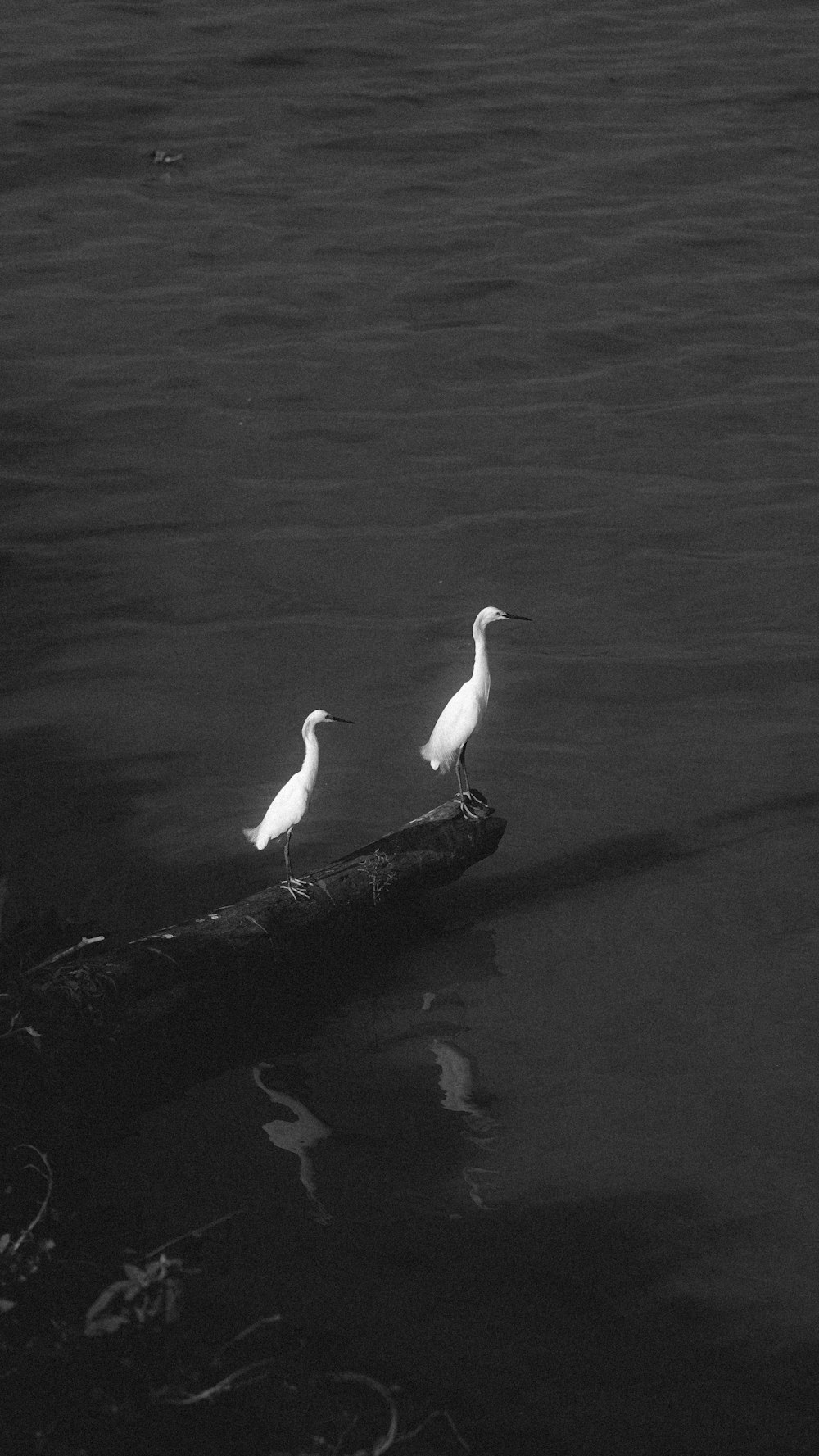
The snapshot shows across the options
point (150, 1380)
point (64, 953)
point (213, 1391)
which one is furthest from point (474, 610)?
point (213, 1391)

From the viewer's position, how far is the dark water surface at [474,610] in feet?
26.6

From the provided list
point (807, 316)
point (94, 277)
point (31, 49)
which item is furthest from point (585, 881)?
point (31, 49)

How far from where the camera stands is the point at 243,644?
45.3 feet

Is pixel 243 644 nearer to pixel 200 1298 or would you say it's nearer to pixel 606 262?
pixel 200 1298

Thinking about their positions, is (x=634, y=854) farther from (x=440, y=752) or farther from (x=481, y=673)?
(x=481, y=673)

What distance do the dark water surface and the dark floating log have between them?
0.41 metres

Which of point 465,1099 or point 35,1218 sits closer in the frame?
point 35,1218

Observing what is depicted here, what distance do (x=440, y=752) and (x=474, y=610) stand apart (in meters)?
→ 3.83

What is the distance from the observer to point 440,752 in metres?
10.5

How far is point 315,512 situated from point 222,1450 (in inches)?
393

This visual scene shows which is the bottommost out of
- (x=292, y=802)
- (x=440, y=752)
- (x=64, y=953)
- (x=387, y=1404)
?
(x=387, y=1404)

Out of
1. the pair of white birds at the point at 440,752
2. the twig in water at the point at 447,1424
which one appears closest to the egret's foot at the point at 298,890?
the pair of white birds at the point at 440,752

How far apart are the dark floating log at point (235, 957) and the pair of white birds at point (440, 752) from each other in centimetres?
18

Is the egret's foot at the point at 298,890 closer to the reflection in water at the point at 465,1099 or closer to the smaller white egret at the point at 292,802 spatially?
the smaller white egret at the point at 292,802
